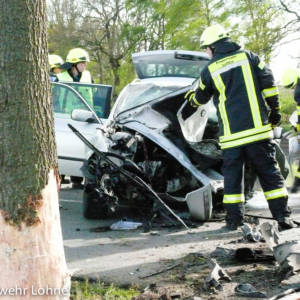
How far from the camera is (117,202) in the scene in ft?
18.0

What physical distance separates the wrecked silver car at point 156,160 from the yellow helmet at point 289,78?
4.89 feet

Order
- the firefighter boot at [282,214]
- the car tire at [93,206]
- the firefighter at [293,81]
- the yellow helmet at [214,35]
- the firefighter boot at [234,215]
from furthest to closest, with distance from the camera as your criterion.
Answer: the firefighter at [293,81]
the car tire at [93,206]
the yellow helmet at [214,35]
the firefighter boot at [234,215]
the firefighter boot at [282,214]

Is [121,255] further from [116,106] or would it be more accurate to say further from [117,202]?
[116,106]

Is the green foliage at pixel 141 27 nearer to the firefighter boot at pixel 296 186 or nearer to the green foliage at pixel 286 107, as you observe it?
the green foliage at pixel 286 107

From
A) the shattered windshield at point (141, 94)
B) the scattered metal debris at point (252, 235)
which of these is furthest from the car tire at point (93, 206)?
the scattered metal debris at point (252, 235)

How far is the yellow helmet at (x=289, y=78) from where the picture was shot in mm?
7336

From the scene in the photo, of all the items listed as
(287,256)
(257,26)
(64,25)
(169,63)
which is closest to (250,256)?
(287,256)

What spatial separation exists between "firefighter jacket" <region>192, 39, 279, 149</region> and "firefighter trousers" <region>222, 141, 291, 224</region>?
0.10 m

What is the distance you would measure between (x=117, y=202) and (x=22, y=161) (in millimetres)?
2844

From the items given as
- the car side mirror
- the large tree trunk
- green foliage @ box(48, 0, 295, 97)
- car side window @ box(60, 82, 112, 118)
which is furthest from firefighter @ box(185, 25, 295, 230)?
green foliage @ box(48, 0, 295, 97)

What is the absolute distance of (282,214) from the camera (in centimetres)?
500

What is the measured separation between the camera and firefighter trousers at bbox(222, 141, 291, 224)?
5.00 metres

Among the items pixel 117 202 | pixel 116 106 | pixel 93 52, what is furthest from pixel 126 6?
pixel 117 202

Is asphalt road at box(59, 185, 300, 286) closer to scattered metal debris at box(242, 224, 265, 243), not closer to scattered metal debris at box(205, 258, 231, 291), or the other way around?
scattered metal debris at box(242, 224, 265, 243)
